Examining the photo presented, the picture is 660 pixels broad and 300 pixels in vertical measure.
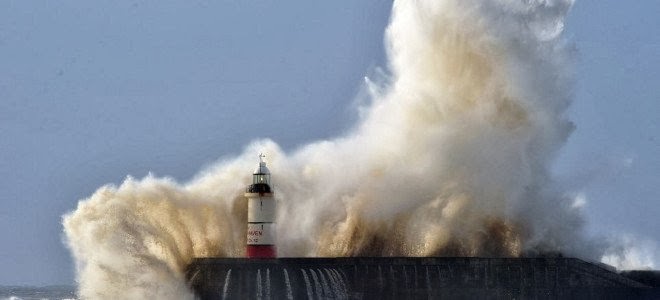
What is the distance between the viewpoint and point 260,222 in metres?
44.0

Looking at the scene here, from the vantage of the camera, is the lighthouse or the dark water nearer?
the lighthouse

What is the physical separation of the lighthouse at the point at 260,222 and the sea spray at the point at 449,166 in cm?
386

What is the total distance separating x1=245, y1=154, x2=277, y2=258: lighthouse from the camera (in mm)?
44000

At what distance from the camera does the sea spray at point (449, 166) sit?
1933 inches

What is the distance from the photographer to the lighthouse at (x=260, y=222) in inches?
1732

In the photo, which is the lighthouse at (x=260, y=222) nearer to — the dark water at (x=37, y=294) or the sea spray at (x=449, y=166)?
the sea spray at (x=449, y=166)

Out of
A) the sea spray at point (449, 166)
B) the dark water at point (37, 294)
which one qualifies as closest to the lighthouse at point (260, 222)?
the sea spray at point (449, 166)

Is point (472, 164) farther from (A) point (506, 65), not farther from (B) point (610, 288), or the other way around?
(B) point (610, 288)

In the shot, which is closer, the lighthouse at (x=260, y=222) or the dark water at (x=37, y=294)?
the lighthouse at (x=260, y=222)

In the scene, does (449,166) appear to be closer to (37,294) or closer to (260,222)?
(260,222)

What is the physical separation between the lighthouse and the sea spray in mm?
3861

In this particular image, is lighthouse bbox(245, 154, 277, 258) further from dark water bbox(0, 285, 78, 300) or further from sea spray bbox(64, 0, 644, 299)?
dark water bbox(0, 285, 78, 300)

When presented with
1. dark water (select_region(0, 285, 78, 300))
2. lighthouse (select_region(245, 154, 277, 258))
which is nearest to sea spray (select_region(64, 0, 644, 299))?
lighthouse (select_region(245, 154, 277, 258))

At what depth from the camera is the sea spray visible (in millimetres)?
49094
